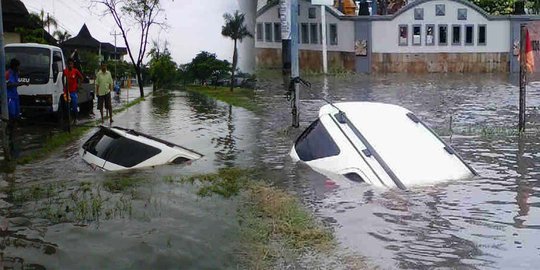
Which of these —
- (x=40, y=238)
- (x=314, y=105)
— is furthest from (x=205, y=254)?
(x=314, y=105)

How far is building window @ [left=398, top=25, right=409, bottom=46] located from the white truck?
2811cm

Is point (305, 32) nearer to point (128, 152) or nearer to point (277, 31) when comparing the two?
point (277, 31)

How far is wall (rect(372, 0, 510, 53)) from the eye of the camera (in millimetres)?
43156

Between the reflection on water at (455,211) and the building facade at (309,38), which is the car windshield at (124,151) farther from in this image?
the building facade at (309,38)

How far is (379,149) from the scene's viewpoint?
30.4 ft

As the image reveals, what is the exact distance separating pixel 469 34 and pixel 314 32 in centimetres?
998

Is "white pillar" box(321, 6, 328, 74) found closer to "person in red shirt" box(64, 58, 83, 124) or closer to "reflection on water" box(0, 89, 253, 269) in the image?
"person in red shirt" box(64, 58, 83, 124)

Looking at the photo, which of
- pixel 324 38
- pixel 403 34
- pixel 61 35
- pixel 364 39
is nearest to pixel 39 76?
pixel 324 38

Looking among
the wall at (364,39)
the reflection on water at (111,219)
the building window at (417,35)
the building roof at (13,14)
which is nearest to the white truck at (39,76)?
the reflection on water at (111,219)

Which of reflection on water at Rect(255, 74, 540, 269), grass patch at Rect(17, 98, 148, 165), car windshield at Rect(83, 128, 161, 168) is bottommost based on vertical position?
reflection on water at Rect(255, 74, 540, 269)

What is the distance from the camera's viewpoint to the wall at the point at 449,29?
43156 mm

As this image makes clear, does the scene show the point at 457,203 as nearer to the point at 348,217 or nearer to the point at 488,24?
the point at 348,217

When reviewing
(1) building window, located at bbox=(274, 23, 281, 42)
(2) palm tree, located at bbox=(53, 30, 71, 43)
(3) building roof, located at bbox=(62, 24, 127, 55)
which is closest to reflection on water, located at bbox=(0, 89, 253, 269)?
(1) building window, located at bbox=(274, 23, 281, 42)

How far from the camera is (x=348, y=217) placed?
7883mm
